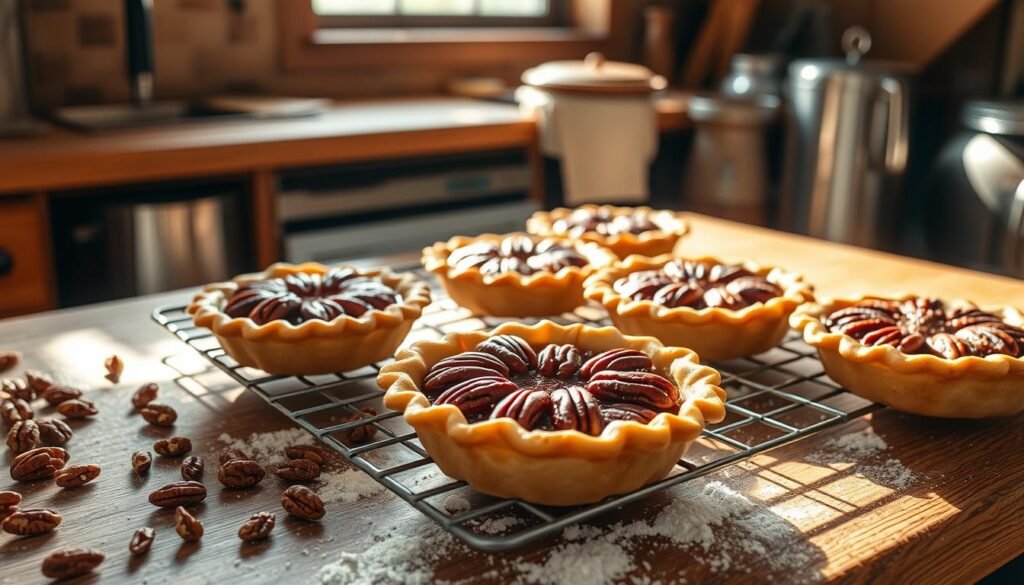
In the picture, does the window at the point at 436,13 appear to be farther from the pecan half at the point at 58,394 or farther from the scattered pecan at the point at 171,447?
the scattered pecan at the point at 171,447

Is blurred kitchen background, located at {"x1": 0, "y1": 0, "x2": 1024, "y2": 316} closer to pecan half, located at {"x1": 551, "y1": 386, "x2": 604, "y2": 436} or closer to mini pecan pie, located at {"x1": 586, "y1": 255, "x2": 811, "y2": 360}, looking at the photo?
mini pecan pie, located at {"x1": 586, "y1": 255, "x2": 811, "y2": 360}

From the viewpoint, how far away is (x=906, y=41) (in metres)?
3.90

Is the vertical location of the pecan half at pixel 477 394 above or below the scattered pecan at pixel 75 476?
above

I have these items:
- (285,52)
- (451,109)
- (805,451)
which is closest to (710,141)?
(451,109)

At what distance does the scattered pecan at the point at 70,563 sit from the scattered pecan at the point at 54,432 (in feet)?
0.89

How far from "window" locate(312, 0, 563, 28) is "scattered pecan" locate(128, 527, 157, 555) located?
2.90m

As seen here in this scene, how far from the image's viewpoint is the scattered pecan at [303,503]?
36.8 inches

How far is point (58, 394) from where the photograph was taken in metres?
1.20

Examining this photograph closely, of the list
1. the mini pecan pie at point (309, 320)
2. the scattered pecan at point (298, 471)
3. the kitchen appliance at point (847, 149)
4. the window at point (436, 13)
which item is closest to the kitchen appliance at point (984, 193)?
the kitchen appliance at point (847, 149)

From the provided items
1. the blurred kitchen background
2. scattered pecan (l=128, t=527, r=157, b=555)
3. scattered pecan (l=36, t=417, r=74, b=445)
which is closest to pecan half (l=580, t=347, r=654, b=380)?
scattered pecan (l=128, t=527, r=157, b=555)

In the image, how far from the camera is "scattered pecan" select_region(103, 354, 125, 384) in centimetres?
128

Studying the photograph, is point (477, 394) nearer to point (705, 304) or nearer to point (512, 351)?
point (512, 351)

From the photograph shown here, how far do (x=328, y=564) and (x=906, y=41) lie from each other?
12.0 ft

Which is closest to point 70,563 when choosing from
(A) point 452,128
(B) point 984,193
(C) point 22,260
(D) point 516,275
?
(D) point 516,275
